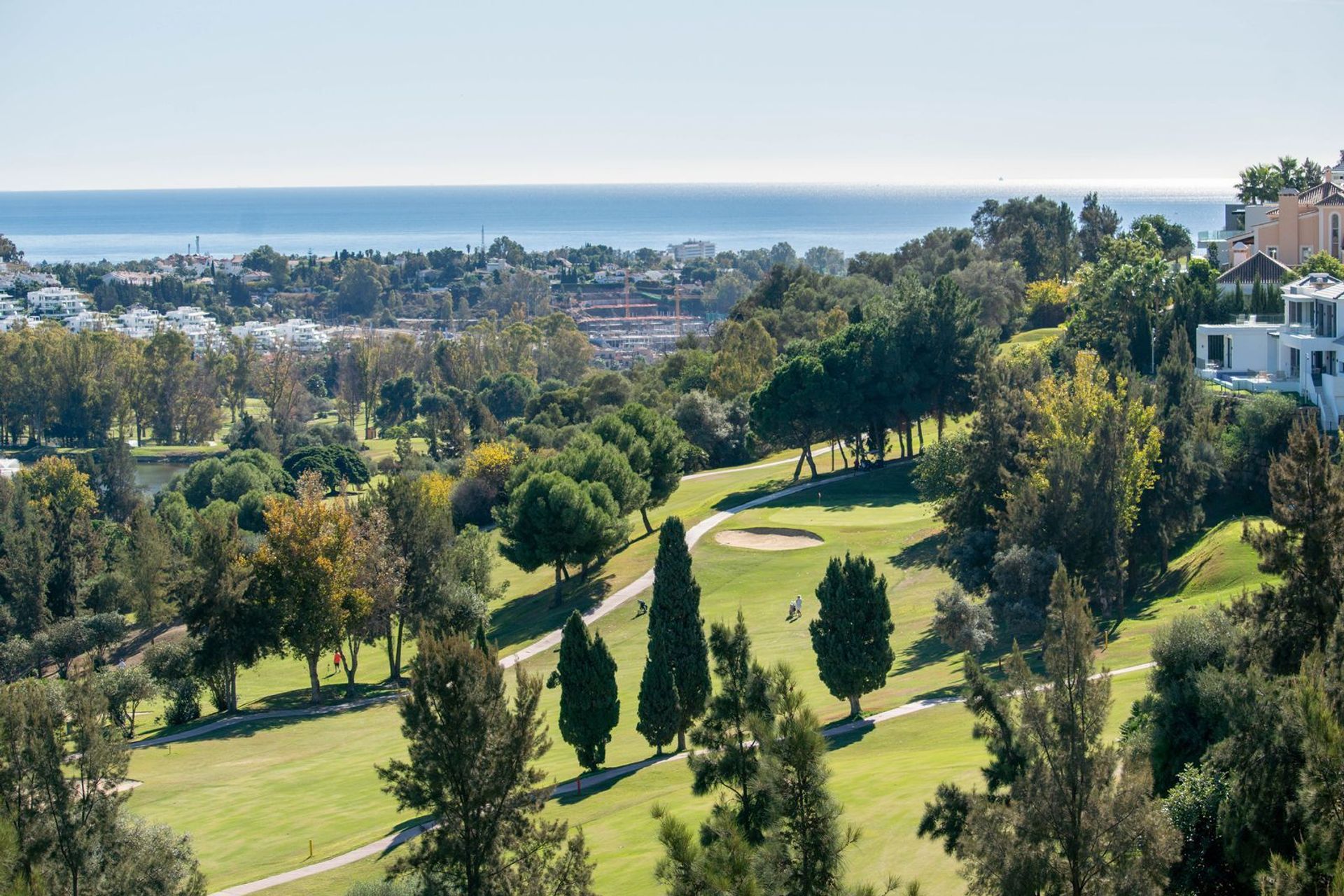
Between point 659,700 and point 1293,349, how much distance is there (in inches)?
1283

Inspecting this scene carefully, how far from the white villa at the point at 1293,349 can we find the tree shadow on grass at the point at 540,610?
26.6m

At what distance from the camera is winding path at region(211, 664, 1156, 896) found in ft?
91.9

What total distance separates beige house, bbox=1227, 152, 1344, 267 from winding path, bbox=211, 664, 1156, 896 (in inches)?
1625

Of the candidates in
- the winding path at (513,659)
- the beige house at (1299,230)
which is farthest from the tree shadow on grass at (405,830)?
the beige house at (1299,230)

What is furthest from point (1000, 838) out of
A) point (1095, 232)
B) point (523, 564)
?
point (1095, 232)

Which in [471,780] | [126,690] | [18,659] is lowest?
[18,659]

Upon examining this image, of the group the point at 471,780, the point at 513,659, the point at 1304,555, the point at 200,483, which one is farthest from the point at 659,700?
the point at 200,483

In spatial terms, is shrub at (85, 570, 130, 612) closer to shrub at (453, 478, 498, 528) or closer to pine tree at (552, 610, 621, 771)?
shrub at (453, 478, 498, 528)

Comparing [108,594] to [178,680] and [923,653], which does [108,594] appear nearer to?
[178,680]

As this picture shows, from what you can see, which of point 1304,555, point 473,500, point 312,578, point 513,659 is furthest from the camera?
point 473,500

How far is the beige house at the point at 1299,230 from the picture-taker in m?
65.1

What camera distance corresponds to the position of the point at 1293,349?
171 feet

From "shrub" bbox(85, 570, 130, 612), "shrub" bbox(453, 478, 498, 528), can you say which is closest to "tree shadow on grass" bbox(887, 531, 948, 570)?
"shrub" bbox(453, 478, 498, 528)

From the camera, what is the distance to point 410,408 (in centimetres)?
13550
